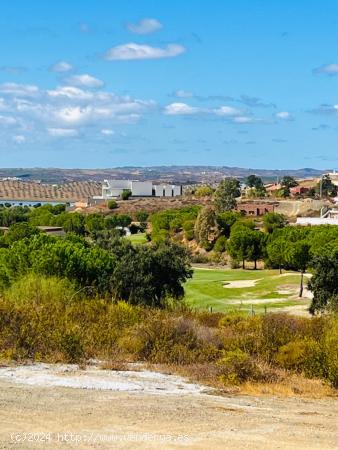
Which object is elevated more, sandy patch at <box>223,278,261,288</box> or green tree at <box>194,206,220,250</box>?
green tree at <box>194,206,220,250</box>

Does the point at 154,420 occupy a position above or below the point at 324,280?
above

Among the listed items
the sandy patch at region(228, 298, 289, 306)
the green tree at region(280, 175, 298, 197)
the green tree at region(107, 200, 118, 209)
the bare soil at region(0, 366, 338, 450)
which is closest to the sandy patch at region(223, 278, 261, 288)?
the sandy patch at region(228, 298, 289, 306)

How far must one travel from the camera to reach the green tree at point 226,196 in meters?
132

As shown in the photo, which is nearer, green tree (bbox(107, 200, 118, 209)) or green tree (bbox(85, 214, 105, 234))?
green tree (bbox(85, 214, 105, 234))

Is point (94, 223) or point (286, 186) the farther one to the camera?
point (286, 186)

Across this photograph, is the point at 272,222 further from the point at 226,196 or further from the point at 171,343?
the point at 171,343

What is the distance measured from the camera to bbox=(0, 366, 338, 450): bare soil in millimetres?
9758

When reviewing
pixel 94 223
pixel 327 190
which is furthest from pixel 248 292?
pixel 327 190

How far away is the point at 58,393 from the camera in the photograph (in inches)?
494

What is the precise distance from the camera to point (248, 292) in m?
60.8

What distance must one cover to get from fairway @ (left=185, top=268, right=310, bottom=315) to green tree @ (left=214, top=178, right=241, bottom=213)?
185 ft

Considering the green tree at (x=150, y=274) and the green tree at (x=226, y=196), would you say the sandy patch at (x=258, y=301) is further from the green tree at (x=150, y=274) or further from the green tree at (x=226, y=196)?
the green tree at (x=226, y=196)

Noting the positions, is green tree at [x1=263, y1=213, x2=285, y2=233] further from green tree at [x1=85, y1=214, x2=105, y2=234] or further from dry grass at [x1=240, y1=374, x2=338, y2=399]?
dry grass at [x1=240, y1=374, x2=338, y2=399]

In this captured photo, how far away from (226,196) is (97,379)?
122865 millimetres
